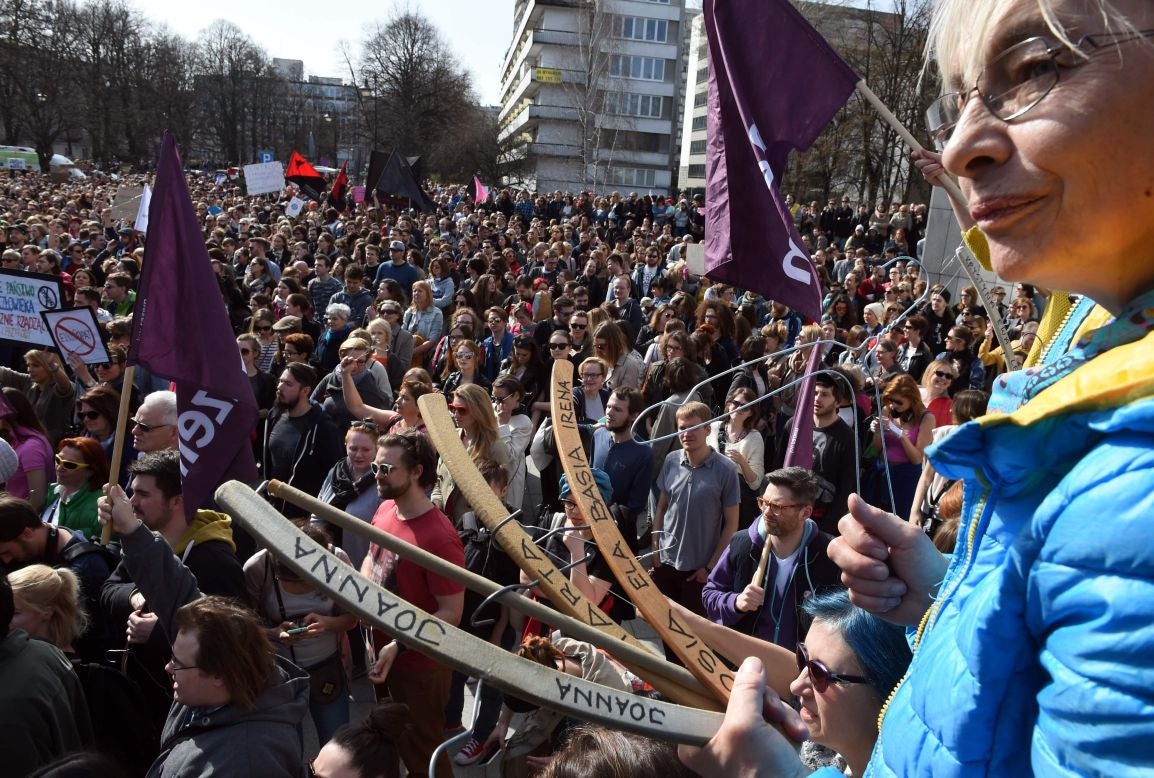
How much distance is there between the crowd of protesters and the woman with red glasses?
0.05 ft

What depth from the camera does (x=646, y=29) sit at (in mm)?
72625

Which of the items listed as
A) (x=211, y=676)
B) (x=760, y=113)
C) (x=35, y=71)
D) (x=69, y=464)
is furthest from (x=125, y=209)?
(x=35, y=71)

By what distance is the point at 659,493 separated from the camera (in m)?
5.98

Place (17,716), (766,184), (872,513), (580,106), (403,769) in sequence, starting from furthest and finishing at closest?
(580,106)
(403,769)
(766,184)
(17,716)
(872,513)

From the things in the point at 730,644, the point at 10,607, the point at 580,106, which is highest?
the point at 580,106

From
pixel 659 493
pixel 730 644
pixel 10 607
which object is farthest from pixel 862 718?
pixel 659 493

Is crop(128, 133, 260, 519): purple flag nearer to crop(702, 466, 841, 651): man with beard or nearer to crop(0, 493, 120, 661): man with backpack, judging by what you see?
crop(0, 493, 120, 661): man with backpack

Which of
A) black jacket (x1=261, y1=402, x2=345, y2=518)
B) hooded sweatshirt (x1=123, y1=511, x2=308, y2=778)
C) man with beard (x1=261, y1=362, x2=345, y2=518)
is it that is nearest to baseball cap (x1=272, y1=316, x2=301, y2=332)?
man with beard (x1=261, y1=362, x2=345, y2=518)

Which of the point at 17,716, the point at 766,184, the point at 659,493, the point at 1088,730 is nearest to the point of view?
the point at 1088,730

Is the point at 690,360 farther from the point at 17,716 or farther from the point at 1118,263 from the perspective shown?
the point at 1118,263

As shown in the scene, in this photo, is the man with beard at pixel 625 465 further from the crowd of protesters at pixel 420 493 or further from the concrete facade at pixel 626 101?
the concrete facade at pixel 626 101

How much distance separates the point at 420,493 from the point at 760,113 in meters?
2.42

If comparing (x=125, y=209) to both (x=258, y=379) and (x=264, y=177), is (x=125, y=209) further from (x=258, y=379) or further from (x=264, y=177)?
(x=258, y=379)

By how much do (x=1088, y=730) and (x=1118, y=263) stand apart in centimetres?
50
